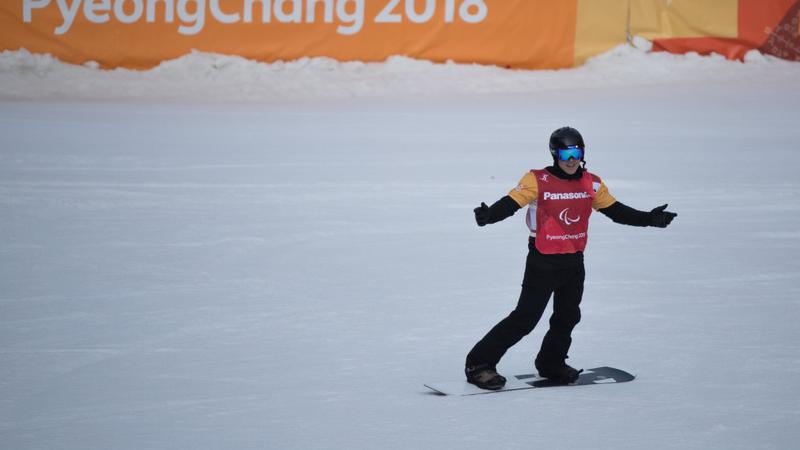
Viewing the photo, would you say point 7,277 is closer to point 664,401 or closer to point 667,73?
point 664,401

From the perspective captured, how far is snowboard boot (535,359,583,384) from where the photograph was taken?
16.2 feet

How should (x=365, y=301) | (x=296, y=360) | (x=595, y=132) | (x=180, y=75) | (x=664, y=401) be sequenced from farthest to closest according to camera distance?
(x=180, y=75) < (x=595, y=132) < (x=365, y=301) < (x=296, y=360) < (x=664, y=401)

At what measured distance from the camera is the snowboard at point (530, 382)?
15.9ft

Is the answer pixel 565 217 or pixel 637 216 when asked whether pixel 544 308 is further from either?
pixel 637 216

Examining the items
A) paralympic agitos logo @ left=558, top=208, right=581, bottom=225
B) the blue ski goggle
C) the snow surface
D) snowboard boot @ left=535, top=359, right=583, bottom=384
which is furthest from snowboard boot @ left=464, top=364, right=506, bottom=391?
the blue ski goggle

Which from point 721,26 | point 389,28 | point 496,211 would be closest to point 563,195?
point 496,211

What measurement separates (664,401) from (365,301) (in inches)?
80.2

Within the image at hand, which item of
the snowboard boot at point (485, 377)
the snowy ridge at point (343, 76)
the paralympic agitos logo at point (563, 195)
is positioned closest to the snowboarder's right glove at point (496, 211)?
the paralympic agitos logo at point (563, 195)

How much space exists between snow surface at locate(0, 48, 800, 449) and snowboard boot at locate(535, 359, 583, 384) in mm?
116

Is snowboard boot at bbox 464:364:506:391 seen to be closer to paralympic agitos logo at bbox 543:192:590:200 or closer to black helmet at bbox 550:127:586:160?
paralympic agitos logo at bbox 543:192:590:200

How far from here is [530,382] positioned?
5.02m

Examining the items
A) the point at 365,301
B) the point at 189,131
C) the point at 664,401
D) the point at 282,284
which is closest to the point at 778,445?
the point at 664,401

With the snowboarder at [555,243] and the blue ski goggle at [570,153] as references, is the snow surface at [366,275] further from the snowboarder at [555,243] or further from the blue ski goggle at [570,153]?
the blue ski goggle at [570,153]

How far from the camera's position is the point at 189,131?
1252 centimetres
